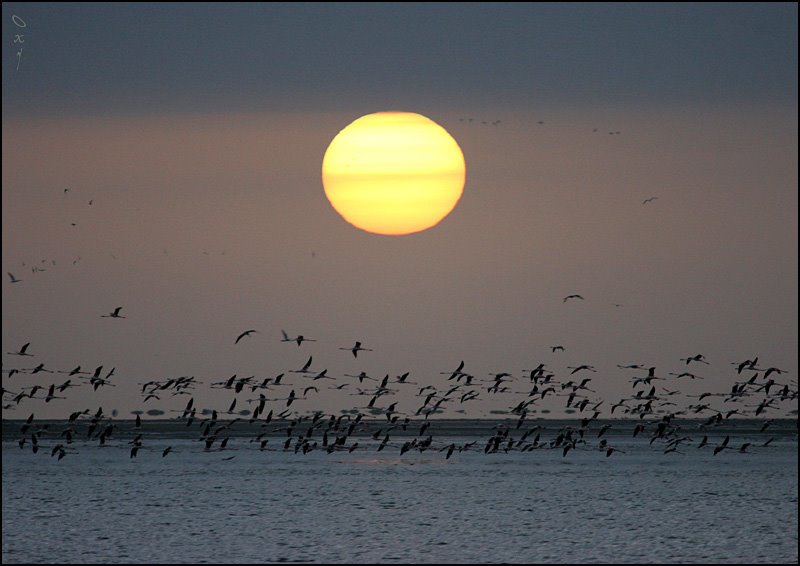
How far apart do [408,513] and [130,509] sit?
63.2ft

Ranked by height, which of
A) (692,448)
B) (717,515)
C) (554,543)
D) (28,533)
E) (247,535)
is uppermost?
(692,448)

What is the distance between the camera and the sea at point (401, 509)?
7056 centimetres

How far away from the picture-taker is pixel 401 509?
302 feet

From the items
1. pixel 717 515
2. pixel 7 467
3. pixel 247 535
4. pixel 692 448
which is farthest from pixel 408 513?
pixel 692 448

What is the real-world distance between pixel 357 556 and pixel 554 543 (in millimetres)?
11903

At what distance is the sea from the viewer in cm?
7056

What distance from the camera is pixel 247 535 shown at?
257ft

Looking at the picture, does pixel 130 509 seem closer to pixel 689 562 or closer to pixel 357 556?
pixel 357 556

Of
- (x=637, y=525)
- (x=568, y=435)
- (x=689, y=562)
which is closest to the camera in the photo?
(x=689, y=562)

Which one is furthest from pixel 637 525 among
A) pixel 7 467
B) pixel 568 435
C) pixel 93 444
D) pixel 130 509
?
pixel 93 444

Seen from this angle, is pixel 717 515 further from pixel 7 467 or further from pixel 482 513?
pixel 7 467

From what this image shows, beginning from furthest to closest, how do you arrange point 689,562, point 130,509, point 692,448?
point 692,448
point 130,509
point 689,562

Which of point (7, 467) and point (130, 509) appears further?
point (7, 467)

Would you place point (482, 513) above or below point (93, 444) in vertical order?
below
